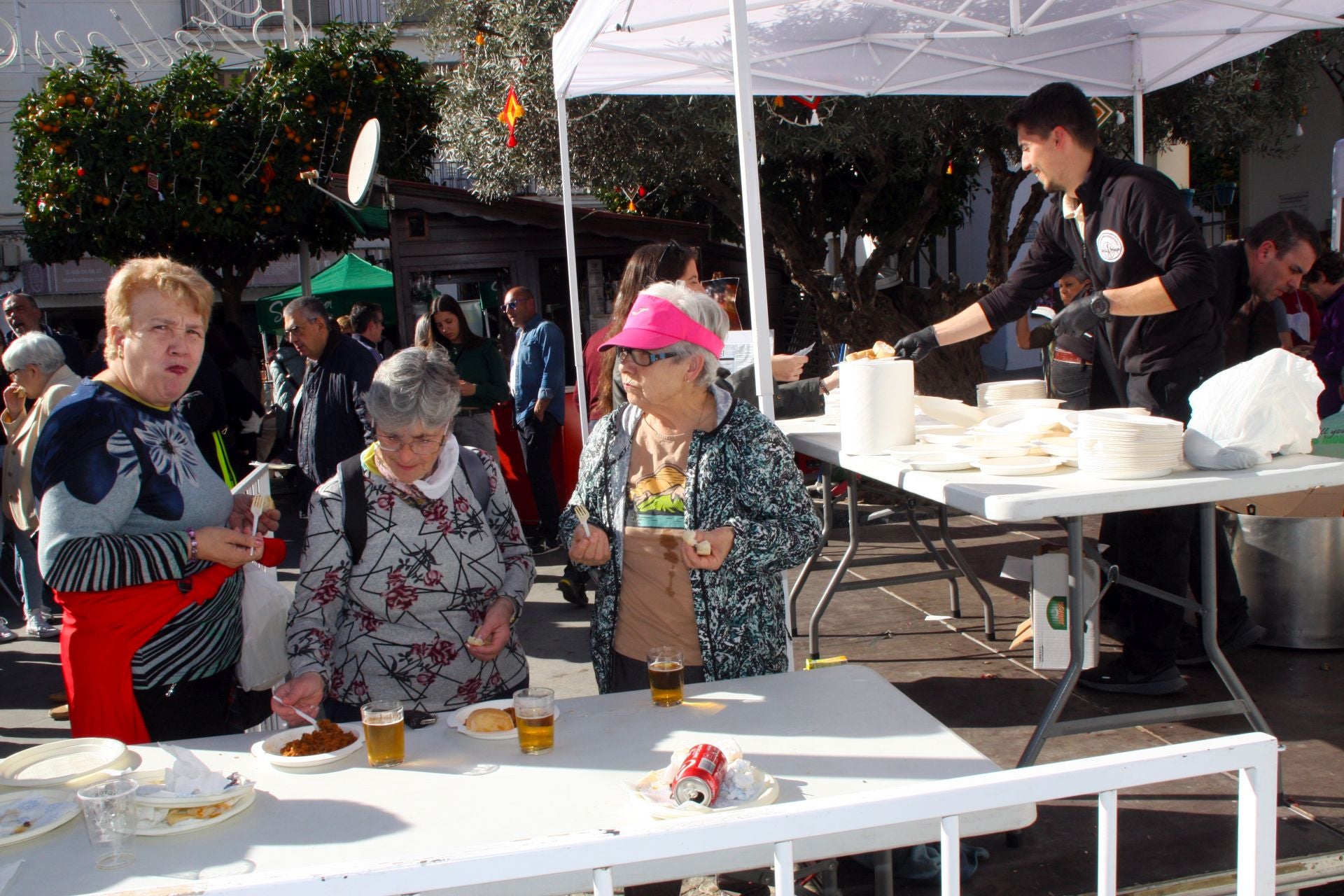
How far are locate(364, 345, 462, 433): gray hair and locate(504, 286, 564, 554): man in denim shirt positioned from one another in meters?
4.37

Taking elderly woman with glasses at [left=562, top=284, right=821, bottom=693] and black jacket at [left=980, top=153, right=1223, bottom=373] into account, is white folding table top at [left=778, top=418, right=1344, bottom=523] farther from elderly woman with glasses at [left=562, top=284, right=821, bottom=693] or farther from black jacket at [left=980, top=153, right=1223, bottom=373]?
black jacket at [left=980, top=153, right=1223, bottom=373]

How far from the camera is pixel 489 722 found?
2055mm

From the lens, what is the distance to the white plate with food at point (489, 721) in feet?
6.66

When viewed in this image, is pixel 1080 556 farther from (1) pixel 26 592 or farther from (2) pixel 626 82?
(1) pixel 26 592

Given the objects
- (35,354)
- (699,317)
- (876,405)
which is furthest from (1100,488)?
(35,354)

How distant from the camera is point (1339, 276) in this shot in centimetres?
568

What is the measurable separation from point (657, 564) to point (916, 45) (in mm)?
4179

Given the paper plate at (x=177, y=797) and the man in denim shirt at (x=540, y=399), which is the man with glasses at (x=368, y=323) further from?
the paper plate at (x=177, y=797)

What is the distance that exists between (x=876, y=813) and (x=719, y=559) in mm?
1303

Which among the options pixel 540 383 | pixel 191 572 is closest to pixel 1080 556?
pixel 191 572

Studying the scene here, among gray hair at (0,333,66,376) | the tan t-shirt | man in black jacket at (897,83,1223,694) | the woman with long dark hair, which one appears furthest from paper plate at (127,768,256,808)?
the woman with long dark hair

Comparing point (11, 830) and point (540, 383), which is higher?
point (540, 383)

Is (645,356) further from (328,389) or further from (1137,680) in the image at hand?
(328,389)

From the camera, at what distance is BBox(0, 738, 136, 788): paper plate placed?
1828mm
